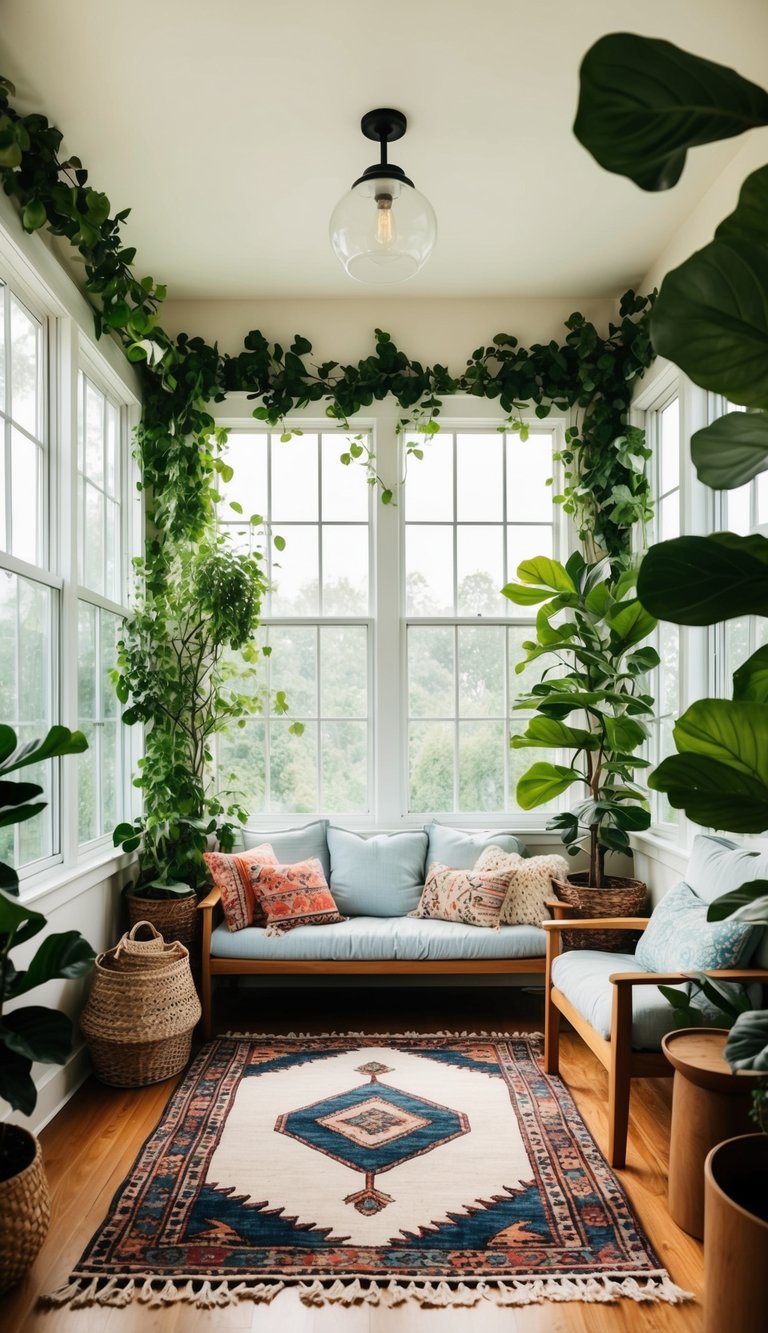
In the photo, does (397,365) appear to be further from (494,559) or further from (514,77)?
(514,77)

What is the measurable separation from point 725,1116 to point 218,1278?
4.33 feet

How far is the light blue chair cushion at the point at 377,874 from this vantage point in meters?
4.50

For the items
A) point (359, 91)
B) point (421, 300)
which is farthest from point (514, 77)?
point (421, 300)

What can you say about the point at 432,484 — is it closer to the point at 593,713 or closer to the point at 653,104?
the point at 593,713

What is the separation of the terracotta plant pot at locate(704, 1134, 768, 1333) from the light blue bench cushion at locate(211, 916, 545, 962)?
2.02m

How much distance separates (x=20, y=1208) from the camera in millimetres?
2291

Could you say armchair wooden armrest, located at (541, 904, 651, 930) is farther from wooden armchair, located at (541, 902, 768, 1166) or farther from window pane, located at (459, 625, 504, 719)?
window pane, located at (459, 625, 504, 719)

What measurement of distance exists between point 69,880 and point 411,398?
279 centimetres

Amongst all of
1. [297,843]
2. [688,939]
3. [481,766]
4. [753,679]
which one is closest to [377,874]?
[297,843]

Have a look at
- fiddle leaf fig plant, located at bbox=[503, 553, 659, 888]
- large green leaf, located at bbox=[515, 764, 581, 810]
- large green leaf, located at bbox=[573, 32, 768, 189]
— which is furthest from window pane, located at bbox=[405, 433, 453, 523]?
large green leaf, located at bbox=[573, 32, 768, 189]

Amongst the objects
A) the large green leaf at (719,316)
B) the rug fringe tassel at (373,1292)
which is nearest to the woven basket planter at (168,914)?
the rug fringe tassel at (373,1292)

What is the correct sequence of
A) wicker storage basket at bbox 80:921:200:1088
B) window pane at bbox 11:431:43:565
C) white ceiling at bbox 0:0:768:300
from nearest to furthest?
white ceiling at bbox 0:0:768:300, window pane at bbox 11:431:43:565, wicker storage basket at bbox 80:921:200:1088

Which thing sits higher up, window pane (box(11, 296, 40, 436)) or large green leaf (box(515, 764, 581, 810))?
window pane (box(11, 296, 40, 436))

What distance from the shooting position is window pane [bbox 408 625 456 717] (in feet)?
16.1
